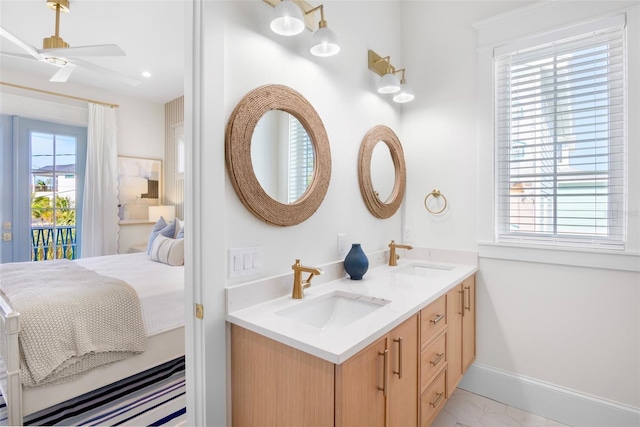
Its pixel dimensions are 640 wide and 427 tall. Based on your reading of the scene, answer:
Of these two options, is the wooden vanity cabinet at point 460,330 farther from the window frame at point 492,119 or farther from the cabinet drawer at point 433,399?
the window frame at point 492,119

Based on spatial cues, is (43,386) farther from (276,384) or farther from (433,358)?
(433,358)

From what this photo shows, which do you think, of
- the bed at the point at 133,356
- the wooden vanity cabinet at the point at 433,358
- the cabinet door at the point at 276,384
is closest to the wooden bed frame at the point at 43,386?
the bed at the point at 133,356

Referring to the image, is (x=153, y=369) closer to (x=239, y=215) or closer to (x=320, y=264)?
(x=320, y=264)

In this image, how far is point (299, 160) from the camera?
1560 millimetres

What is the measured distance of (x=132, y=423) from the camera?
72.9 inches

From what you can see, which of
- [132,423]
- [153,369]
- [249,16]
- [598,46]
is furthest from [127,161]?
[598,46]

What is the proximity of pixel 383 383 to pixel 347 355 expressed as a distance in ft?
0.95

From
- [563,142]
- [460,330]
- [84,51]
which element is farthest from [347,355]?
[84,51]

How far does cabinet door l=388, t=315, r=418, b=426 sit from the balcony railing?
15.3 feet

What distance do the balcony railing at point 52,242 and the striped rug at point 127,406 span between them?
2668 mm

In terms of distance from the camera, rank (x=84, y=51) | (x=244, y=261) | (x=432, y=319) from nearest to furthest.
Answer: (x=244, y=261), (x=432, y=319), (x=84, y=51)

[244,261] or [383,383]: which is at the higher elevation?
[244,261]

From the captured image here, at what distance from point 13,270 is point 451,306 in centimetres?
336

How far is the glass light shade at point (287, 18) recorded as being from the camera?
122 centimetres
